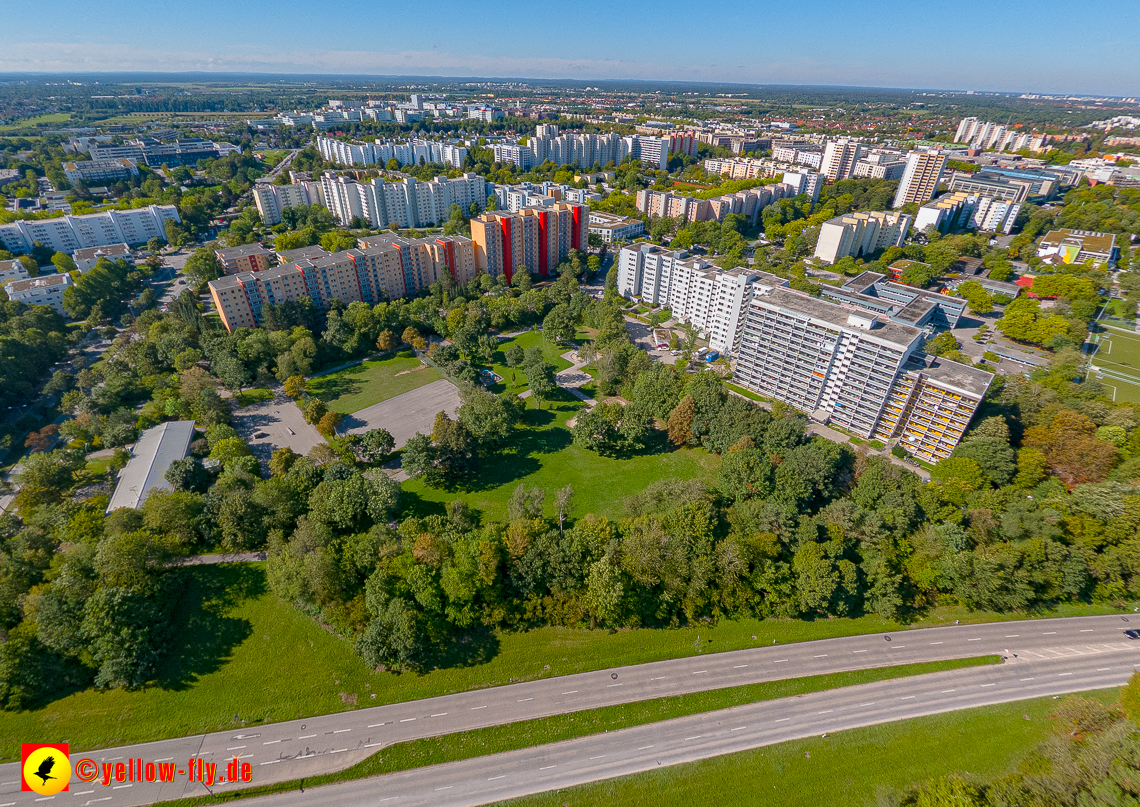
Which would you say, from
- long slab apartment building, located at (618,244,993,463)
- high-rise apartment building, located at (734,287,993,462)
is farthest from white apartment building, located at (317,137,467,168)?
high-rise apartment building, located at (734,287,993,462)

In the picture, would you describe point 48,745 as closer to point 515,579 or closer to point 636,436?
point 515,579

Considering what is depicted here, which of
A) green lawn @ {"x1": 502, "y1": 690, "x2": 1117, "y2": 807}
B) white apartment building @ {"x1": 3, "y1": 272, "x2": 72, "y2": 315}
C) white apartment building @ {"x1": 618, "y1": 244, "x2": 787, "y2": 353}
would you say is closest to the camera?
green lawn @ {"x1": 502, "y1": 690, "x2": 1117, "y2": 807}

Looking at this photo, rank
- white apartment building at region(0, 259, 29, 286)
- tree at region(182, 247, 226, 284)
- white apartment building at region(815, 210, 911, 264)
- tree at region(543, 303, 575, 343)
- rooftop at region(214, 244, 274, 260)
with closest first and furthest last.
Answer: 1. tree at region(543, 303, 575, 343)
2. white apartment building at region(0, 259, 29, 286)
3. rooftop at region(214, 244, 274, 260)
4. tree at region(182, 247, 226, 284)
5. white apartment building at region(815, 210, 911, 264)

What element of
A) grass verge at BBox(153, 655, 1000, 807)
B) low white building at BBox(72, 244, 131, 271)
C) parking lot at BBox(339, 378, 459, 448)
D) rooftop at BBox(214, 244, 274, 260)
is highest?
rooftop at BBox(214, 244, 274, 260)

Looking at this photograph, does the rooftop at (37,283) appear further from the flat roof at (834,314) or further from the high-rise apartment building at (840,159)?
the high-rise apartment building at (840,159)

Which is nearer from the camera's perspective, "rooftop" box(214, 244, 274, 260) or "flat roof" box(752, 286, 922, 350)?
"flat roof" box(752, 286, 922, 350)

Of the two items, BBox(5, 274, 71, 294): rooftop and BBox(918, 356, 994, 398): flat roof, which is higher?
BBox(918, 356, 994, 398): flat roof

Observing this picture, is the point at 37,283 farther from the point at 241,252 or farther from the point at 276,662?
the point at 276,662

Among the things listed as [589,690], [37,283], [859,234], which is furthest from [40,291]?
[859,234]

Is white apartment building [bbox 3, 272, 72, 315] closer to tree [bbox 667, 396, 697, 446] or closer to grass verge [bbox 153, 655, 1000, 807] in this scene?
grass verge [bbox 153, 655, 1000, 807]
